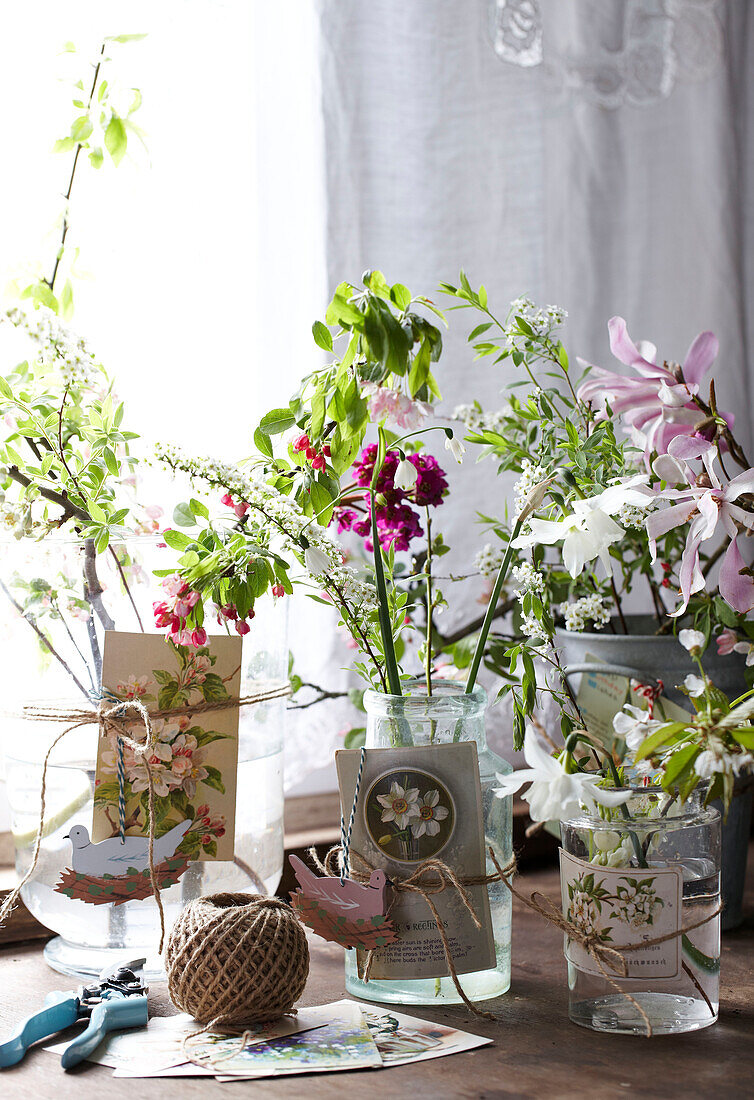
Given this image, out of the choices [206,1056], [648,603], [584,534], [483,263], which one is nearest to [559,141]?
[483,263]

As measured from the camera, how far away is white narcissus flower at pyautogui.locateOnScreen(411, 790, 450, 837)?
0.71 m

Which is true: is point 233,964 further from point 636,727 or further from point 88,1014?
point 636,727

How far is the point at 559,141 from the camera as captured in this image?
4.05 ft

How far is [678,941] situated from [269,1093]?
0.87ft

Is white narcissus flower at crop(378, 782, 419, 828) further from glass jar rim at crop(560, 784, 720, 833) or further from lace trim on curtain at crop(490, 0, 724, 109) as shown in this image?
lace trim on curtain at crop(490, 0, 724, 109)

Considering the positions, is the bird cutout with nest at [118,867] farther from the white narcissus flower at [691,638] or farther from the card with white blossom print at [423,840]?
the white narcissus flower at [691,638]

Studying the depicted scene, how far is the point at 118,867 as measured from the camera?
76cm

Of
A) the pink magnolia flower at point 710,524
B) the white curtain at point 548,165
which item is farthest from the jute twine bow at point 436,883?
the white curtain at point 548,165

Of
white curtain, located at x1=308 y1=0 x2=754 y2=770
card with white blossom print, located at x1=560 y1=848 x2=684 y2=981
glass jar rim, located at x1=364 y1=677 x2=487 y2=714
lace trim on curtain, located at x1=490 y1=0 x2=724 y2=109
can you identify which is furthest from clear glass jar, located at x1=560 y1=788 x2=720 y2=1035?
lace trim on curtain, located at x1=490 y1=0 x2=724 y2=109

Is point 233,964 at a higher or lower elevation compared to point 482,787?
lower

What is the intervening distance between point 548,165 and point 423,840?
2.73 ft

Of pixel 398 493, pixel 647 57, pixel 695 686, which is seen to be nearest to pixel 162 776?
pixel 398 493

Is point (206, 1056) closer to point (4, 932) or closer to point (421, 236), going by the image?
point (4, 932)

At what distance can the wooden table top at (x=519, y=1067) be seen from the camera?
0.61 m
